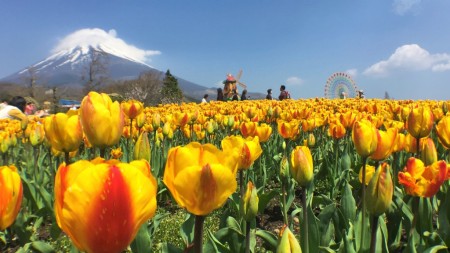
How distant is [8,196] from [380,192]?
1.19 m

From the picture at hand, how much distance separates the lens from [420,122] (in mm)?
2553

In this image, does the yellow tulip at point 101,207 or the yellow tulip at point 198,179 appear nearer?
the yellow tulip at point 101,207

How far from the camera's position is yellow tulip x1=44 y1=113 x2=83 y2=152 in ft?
5.41

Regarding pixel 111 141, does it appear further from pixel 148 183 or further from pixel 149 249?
pixel 148 183

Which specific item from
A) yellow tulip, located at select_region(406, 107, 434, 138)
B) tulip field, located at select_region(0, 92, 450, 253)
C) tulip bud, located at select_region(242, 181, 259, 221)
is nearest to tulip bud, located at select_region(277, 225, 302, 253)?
tulip field, located at select_region(0, 92, 450, 253)

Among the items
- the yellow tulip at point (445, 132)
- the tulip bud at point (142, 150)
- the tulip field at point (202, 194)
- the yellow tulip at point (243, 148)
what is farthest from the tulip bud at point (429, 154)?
the tulip bud at point (142, 150)

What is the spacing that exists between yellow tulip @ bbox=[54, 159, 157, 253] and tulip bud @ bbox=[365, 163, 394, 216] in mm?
947

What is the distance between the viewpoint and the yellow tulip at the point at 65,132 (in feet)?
5.41

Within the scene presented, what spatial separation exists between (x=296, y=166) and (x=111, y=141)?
892 mm

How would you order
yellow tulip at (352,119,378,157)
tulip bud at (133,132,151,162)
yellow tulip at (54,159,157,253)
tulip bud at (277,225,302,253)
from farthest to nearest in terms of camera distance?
yellow tulip at (352,119,378,157) → tulip bud at (133,132,151,162) → tulip bud at (277,225,302,253) → yellow tulip at (54,159,157,253)

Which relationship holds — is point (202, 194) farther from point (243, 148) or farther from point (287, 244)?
point (243, 148)

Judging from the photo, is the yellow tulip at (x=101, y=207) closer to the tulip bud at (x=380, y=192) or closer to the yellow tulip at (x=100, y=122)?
the yellow tulip at (x=100, y=122)

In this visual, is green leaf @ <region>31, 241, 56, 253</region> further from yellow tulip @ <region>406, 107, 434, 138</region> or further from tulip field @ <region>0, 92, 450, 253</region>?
yellow tulip @ <region>406, 107, 434, 138</region>

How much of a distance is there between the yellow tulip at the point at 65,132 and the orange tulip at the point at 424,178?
149cm
